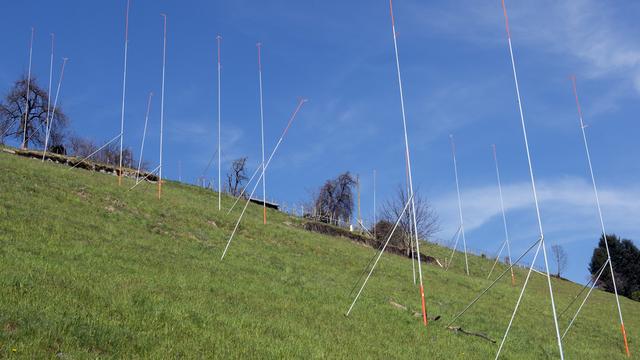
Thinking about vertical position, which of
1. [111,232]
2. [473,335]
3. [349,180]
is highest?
[349,180]

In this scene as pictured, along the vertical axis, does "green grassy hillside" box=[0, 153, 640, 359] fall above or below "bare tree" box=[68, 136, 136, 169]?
below

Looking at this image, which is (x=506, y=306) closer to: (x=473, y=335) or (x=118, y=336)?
(x=473, y=335)

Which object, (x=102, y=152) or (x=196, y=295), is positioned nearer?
(x=196, y=295)

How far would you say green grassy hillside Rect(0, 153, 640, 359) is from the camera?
11.4 meters

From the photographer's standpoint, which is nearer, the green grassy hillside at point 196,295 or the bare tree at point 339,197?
the green grassy hillside at point 196,295

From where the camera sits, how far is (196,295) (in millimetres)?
16141

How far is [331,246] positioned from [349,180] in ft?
192

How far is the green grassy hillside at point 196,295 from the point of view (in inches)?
451

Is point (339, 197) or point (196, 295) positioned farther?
point (339, 197)

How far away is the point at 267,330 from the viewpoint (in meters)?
14.2

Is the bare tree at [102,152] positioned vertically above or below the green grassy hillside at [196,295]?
above

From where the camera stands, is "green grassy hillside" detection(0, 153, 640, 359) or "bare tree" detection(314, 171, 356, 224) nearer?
"green grassy hillside" detection(0, 153, 640, 359)

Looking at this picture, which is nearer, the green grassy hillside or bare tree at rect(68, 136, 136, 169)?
the green grassy hillside

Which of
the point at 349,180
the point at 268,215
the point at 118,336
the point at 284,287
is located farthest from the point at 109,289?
the point at 349,180
